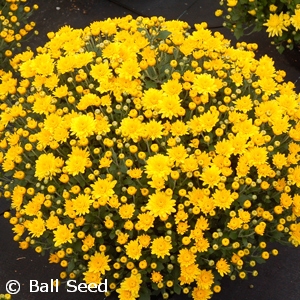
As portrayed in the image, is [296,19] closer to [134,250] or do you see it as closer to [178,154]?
[178,154]

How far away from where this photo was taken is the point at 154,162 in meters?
2.38

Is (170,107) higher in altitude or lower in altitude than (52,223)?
higher

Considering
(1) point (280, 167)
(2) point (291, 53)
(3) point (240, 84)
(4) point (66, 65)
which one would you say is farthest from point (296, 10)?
(4) point (66, 65)

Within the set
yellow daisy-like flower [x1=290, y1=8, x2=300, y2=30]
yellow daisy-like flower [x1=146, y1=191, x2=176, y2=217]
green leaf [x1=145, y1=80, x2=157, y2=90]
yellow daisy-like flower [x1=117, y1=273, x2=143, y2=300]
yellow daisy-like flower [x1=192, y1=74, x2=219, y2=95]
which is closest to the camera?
yellow daisy-like flower [x1=146, y1=191, x2=176, y2=217]

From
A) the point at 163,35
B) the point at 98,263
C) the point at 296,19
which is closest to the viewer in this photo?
the point at 98,263

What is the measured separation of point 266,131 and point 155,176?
75 cm

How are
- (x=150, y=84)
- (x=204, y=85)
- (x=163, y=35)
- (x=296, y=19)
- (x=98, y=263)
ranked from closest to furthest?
1. (x=98, y=263)
2. (x=204, y=85)
3. (x=150, y=84)
4. (x=163, y=35)
5. (x=296, y=19)

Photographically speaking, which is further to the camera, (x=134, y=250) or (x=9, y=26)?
(x=9, y=26)

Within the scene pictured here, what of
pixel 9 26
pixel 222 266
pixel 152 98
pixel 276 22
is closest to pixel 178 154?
pixel 152 98

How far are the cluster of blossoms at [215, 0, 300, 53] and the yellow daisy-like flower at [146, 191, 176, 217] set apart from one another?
6.61 feet

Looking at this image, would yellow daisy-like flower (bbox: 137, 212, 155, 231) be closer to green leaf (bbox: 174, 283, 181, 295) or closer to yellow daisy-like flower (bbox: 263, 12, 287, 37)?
green leaf (bbox: 174, 283, 181, 295)

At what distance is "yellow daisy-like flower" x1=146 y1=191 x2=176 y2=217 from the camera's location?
2.34 metres

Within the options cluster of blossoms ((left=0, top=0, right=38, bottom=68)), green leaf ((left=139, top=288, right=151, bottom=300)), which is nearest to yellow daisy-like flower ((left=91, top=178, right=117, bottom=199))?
green leaf ((left=139, top=288, right=151, bottom=300))

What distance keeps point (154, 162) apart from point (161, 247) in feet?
1.44
